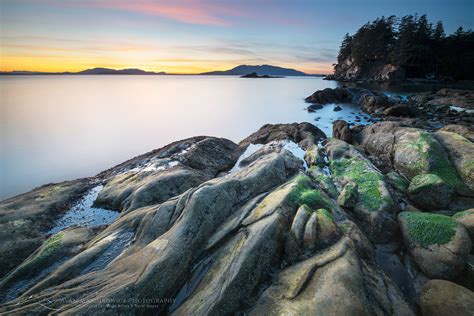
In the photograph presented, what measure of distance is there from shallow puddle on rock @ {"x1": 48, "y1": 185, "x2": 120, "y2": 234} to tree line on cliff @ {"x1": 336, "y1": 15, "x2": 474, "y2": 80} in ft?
420

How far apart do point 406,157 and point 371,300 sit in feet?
45.7

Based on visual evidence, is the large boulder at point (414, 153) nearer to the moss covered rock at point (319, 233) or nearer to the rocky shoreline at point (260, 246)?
the rocky shoreline at point (260, 246)

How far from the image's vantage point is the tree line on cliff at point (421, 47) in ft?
322

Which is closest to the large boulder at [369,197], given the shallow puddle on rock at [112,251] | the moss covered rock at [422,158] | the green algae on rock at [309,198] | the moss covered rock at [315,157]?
the moss covered rock at [315,157]

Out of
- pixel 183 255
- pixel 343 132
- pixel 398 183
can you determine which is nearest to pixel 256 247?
pixel 183 255

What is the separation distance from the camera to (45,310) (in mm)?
6527

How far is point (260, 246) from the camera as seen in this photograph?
301 inches

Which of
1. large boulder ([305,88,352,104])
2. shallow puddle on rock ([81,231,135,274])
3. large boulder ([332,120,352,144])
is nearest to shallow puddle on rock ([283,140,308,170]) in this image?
large boulder ([332,120,352,144])

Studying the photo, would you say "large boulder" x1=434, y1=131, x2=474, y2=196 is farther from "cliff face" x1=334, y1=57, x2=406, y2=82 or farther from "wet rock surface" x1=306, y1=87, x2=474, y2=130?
"cliff face" x1=334, y1=57, x2=406, y2=82

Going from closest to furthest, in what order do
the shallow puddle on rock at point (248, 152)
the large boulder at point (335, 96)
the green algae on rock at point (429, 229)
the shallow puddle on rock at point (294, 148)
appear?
the green algae on rock at point (429, 229)
the shallow puddle on rock at point (248, 152)
the shallow puddle on rock at point (294, 148)
the large boulder at point (335, 96)

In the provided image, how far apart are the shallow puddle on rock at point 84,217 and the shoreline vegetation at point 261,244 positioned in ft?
0.83

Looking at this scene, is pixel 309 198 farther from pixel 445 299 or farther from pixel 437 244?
pixel 445 299

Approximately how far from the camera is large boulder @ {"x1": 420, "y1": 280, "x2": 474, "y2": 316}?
6.67 m

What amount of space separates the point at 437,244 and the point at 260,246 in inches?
278
